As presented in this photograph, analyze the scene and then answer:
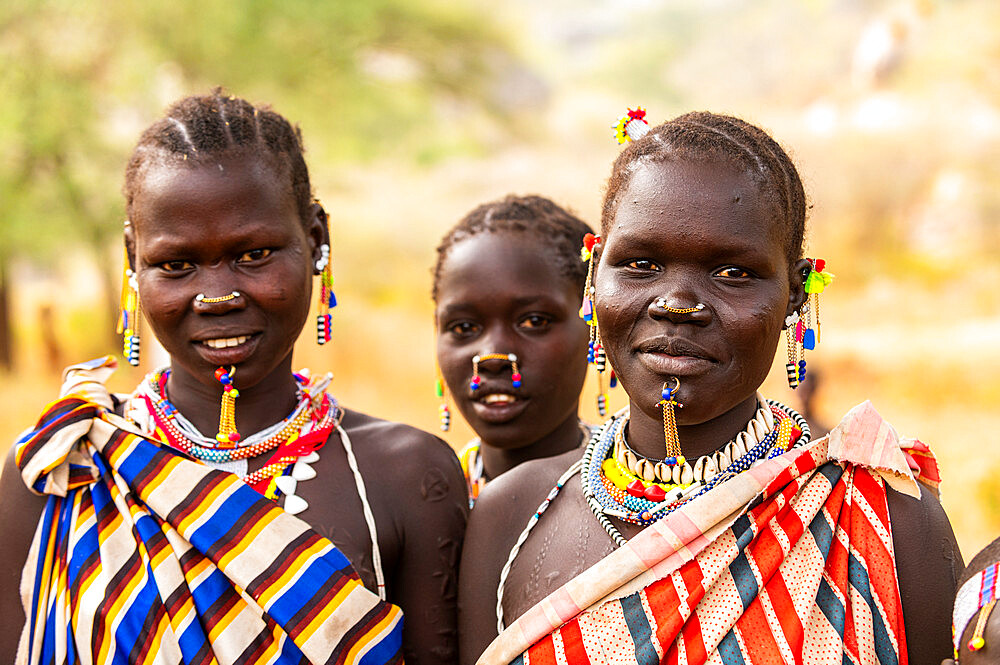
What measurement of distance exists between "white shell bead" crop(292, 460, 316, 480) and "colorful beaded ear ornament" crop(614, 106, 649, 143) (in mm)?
1156

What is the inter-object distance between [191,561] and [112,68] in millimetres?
10729

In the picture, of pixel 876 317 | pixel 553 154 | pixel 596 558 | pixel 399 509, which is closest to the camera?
pixel 596 558

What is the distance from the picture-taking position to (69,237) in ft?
40.7

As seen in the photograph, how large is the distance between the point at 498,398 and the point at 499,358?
135 millimetres

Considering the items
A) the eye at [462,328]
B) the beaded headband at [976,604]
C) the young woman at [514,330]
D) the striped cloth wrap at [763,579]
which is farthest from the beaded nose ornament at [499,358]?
the beaded headband at [976,604]

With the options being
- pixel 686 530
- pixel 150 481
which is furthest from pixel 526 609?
pixel 150 481

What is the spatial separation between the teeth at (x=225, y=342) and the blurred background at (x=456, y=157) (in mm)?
6627

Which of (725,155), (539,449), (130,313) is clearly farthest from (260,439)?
(725,155)

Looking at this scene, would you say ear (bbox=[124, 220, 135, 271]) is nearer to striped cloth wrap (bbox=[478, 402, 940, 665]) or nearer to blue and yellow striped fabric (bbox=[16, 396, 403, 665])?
blue and yellow striped fabric (bbox=[16, 396, 403, 665])

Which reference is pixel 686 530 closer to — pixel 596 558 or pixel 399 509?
pixel 596 558

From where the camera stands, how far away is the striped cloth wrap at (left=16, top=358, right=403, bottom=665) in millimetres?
2348

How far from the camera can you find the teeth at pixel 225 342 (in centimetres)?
255

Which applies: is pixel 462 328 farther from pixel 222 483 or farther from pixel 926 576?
pixel 926 576

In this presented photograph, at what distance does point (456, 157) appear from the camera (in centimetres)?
1419
